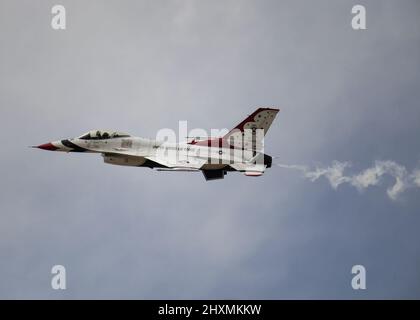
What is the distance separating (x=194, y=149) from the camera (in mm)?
45625

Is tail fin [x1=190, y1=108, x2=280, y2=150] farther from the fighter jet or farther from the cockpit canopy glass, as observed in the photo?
the cockpit canopy glass

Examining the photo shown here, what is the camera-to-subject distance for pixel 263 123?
46.1 m

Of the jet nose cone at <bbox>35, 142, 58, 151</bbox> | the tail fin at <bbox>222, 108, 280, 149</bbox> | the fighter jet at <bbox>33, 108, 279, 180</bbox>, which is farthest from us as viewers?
the jet nose cone at <bbox>35, 142, 58, 151</bbox>

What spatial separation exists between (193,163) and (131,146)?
3810mm

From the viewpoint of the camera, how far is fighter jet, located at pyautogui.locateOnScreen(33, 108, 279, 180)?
44875 mm

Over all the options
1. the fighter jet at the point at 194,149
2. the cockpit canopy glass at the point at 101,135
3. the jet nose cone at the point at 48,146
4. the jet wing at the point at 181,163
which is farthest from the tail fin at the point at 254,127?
the jet nose cone at the point at 48,146

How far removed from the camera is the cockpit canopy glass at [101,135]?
46.0 meters

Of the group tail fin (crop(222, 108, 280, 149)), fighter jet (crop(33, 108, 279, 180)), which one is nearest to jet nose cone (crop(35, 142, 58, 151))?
fighter jet (crop(33, 108, 279, 180))

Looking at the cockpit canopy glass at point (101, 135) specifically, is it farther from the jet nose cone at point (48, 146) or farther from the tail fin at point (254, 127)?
the tail fin at point (254, 127)

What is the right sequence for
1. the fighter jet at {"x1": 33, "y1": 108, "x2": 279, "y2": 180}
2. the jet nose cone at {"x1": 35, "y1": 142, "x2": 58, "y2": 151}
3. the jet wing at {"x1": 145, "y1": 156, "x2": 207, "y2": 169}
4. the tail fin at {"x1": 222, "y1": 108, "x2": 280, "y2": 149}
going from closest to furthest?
the jet wing at {"x1": 145, "y1": 156, "x2": 207, "y2": 169}
the fighter jet at {"x1": 33, "y1": 108, "x2": 279, "y2": 180}
the tail fin at {"x1": 222, "y1": 108, "x2": 280, "y2": 149}
the jet nose cone at {"x1": 35, "y1": 142, "x2": 58, "y2": 151}

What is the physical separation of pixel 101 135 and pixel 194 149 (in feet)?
18.1

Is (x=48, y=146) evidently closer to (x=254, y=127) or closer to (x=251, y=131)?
(x=251, y=131)
